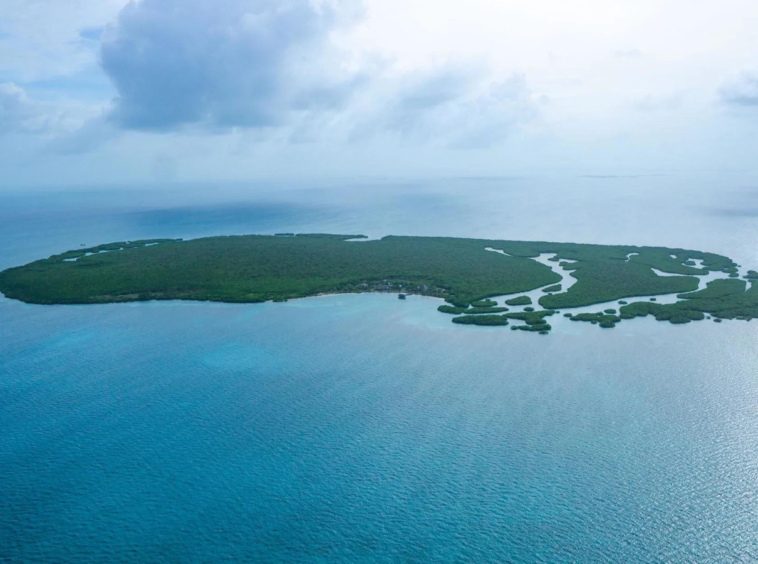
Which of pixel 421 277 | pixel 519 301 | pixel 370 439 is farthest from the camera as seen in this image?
pixel 421 277

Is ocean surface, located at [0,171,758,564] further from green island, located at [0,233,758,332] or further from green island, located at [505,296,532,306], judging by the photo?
green island, located at [505,296,532,306]

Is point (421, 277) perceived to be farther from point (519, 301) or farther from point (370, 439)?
point (370, 439)

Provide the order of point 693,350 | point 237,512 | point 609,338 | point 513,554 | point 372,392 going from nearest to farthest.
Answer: point 513,554
point 237,512
point 372,392
point 693,350
point 609,338

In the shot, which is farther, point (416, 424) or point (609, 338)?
point (609, 338)

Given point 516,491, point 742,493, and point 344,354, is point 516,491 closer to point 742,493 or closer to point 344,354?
point 742,493

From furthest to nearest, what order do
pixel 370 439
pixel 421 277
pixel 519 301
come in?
1. pixel 421 277
2. pixel 519 301
3. pixel 370 439

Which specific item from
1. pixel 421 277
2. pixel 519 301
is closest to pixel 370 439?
pixel 519 301

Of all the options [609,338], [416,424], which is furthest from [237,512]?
[609,338]
